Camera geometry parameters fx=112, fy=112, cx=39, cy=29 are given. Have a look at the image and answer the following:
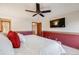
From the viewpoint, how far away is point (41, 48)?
1.16 metres

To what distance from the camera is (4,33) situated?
45.4 inches

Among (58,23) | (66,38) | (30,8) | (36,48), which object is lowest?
(36,48)

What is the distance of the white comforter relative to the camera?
1150 millimetres

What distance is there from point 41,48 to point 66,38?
28 centimetres

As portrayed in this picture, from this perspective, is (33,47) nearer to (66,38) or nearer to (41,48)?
(41,48)

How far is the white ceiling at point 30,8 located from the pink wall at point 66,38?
0.22 metres

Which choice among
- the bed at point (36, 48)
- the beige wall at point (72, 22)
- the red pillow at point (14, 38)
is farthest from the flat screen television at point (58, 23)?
the red pillow at point (14, 38)

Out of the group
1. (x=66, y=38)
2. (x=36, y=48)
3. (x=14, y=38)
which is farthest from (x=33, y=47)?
(x=66, y=38)

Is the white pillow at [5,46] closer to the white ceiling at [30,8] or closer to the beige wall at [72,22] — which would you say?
the white ceiling at [30,8]

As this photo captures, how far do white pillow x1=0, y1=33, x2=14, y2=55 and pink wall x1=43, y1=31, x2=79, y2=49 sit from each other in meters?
0.38

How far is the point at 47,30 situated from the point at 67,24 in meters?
0.22

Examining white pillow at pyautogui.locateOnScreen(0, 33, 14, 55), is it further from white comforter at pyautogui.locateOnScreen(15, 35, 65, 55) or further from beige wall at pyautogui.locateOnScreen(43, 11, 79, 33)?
beige wall at pyautogui.locateOnScreen(43, 11, 79, 33)

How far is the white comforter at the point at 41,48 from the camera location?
1150mm
